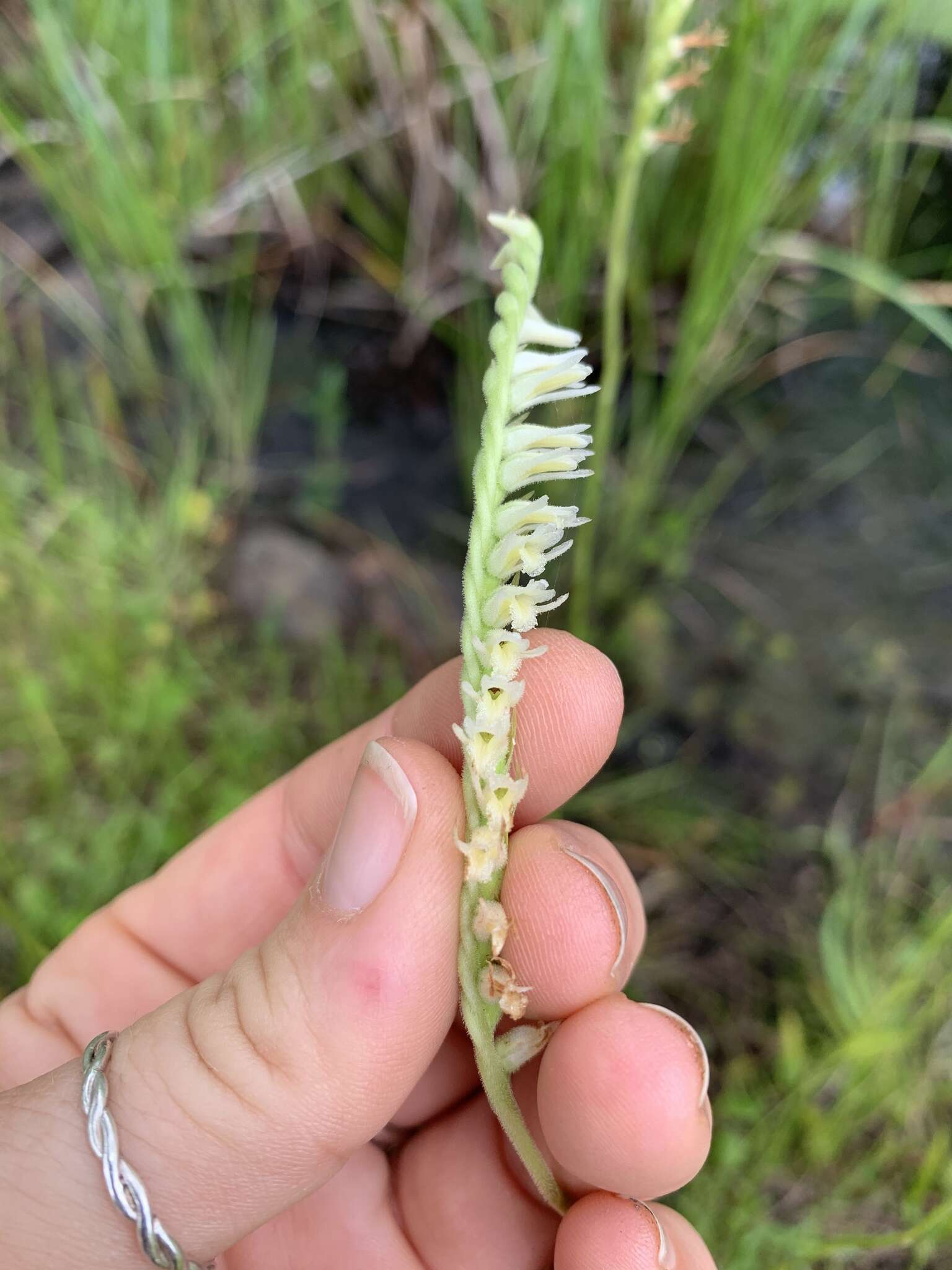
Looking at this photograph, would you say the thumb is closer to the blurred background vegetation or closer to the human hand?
the human hand

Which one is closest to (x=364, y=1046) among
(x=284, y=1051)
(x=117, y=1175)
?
(x=284, y=1051)

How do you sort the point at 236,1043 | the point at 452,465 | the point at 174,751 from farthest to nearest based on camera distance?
1. the point at 452,465
2. the point at 174,751
3. the point at 236,1043

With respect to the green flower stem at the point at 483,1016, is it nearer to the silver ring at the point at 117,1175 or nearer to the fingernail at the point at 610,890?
the fingernail at the point at 610,890

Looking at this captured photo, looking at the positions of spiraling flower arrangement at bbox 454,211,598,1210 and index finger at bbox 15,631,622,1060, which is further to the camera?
index finger at bbox 15,631,622,1060

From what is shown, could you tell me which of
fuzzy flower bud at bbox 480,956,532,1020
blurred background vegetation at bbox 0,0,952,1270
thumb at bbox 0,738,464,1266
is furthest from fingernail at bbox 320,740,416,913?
blurred background vegetation at bbox 0,0,952,1270

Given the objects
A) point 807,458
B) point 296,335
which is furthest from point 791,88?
point 296,335

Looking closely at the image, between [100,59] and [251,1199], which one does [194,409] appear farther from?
[251,1199]
